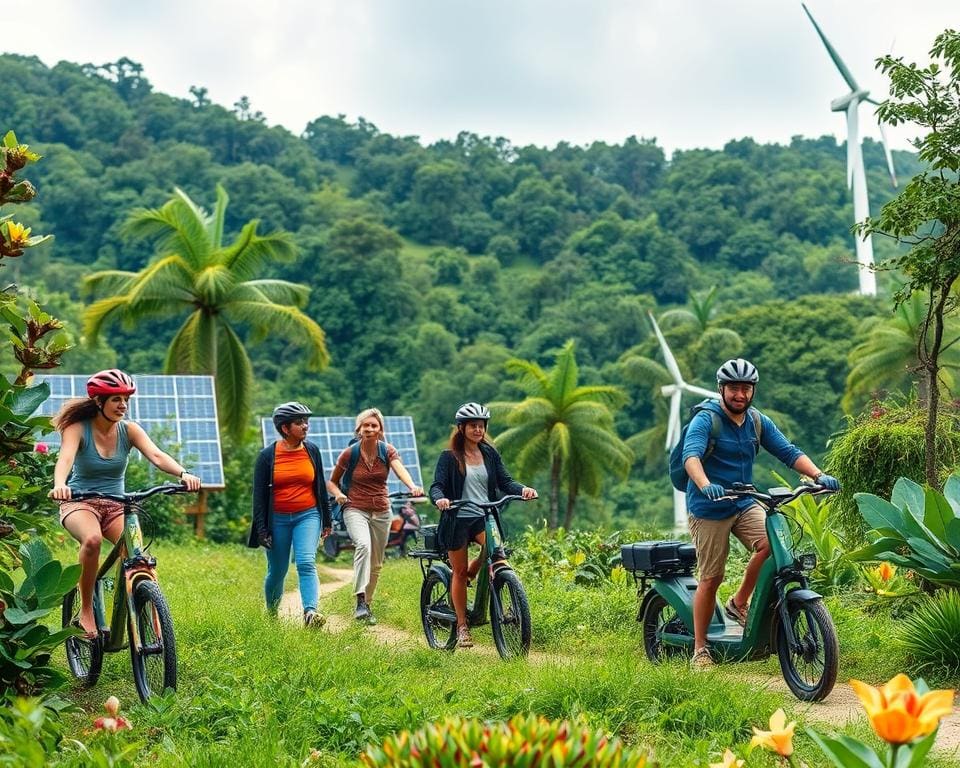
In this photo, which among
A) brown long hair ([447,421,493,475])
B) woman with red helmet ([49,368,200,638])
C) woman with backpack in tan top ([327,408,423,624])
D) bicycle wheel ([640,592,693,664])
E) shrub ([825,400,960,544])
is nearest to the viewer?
woman with red helmet ([49,368,200,638])

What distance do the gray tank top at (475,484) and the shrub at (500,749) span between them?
592 cm

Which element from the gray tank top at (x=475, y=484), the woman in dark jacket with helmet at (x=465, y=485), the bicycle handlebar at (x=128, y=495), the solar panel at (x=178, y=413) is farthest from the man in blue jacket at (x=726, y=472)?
the solar panel at (x=178, y=413)

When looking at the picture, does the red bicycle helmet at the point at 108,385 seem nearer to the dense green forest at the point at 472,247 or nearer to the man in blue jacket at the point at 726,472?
the man in blue jacket at the point at 726,472

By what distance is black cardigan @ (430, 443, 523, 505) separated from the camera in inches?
372

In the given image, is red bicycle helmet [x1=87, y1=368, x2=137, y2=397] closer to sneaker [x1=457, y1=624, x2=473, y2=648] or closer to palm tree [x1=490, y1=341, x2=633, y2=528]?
sneaker [x1=457, y1=624, x2=473, y2=648]

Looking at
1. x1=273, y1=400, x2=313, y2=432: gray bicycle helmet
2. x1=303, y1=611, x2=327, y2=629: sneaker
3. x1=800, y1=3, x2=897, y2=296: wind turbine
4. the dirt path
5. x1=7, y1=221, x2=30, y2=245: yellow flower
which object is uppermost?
x1=800, y1=3, x2=897, y2=296: wind turbine

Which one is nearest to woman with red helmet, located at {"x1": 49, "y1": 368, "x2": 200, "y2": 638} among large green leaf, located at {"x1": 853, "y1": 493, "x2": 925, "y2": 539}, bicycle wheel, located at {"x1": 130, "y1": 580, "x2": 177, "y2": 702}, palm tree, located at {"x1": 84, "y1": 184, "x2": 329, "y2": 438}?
bicycle wheel, located at {"x1": 130, "y1": 580, "x2": 177, "y2": 702}

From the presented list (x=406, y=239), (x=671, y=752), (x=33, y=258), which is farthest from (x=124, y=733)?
(x=406, y=239)

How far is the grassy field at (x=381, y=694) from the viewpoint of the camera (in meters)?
5.78

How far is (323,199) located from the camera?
7756 centimetres

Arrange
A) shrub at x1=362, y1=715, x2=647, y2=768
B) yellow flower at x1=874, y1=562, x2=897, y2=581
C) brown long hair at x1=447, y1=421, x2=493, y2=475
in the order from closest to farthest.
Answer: shrub at x1=362, y1=715, x2=647, y2=768, brown long hair at x1=447, y1=421, x2=493, y2=475, yellow flower at x1=874, y1=562, x2=897, y2=581

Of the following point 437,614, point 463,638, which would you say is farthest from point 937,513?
point 437,614

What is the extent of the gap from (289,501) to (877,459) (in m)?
6.01

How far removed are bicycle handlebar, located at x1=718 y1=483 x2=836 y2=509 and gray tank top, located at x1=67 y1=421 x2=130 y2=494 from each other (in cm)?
328
